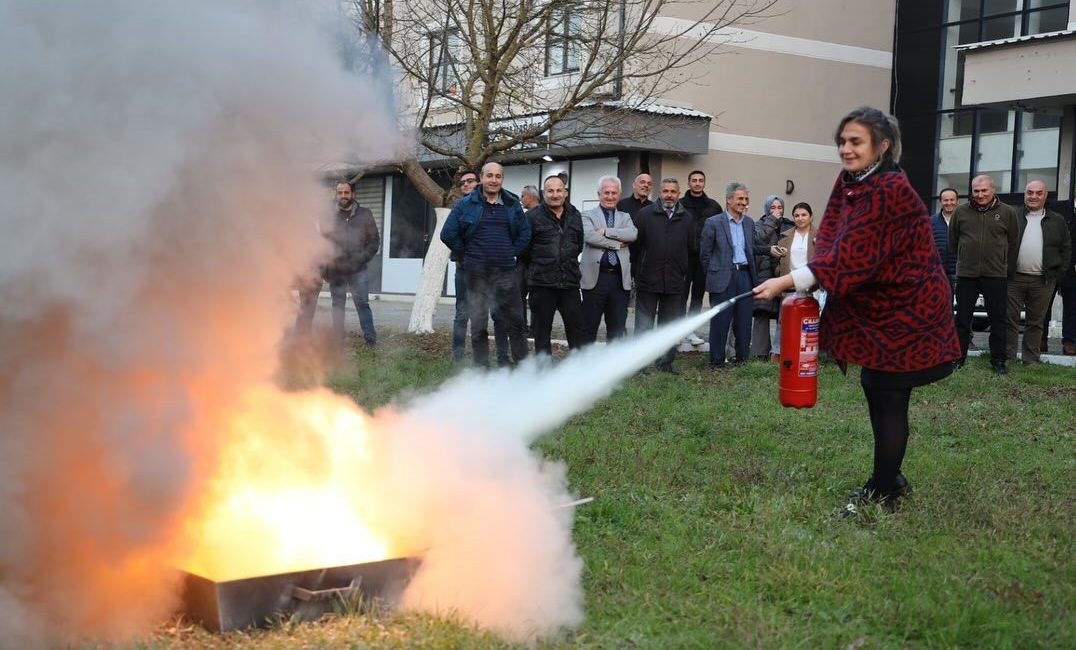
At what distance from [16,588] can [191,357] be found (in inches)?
41.6

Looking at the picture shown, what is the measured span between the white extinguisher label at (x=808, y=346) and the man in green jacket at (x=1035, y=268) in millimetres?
7601

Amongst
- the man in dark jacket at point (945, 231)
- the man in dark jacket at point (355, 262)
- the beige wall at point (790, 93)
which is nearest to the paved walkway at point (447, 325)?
the man in dark jacket at point (355, 262)

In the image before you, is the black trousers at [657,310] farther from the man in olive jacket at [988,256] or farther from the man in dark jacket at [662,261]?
the man in olive jacket at [988,256]

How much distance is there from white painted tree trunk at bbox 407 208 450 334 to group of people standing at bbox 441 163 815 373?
3.35 m

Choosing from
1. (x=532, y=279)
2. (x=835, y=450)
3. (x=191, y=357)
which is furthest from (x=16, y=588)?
(x=532, y=279)

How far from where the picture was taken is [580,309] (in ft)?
38.3

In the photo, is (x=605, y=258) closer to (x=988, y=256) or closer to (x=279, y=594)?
(x=988, y=256)

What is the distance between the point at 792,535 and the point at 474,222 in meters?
6.39

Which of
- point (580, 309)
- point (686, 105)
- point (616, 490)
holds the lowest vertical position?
point (616, 490)

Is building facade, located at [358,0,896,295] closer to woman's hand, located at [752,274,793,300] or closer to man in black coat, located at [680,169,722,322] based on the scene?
man in black coat, located at [680,169,722,322]

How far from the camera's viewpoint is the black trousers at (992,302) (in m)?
12.3

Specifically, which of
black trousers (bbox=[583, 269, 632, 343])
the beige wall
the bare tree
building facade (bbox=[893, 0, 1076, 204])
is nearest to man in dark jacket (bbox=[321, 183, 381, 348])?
the bare tree

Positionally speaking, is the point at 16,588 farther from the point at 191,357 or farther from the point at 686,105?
the point at 686,105

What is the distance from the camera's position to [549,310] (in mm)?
11516
